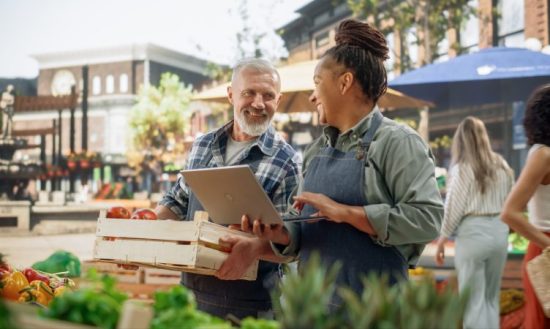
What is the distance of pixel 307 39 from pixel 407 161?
976 inches

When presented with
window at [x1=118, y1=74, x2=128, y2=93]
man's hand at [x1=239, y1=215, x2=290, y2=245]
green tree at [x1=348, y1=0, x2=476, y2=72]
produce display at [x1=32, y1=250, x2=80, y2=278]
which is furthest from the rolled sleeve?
window at [x1=118, y1=74, x2=128, y2=93]

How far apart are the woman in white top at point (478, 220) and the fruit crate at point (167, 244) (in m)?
3.39

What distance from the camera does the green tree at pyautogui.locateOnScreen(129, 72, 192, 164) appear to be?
19.3 metres

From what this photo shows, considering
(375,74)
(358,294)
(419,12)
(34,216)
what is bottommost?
(34,216)

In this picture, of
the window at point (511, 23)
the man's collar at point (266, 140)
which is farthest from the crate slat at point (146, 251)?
the window at point (511, 23)

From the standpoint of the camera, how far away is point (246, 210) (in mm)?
2316

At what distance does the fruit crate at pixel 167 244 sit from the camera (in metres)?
2.29

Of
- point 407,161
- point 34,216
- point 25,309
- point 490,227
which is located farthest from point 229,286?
point 34,216

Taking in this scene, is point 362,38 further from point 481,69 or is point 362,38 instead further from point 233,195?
point 481,69

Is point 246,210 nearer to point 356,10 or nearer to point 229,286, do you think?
point 229,286

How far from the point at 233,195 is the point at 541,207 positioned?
4.69 feet

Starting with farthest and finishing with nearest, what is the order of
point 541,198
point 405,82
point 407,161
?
point 405,82
point 541,198
point 407,161

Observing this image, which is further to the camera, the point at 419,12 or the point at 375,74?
the point at 419,12

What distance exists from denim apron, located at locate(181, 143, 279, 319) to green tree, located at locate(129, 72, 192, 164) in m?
15.8
